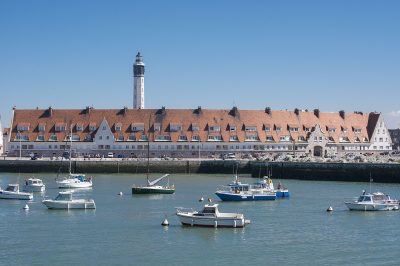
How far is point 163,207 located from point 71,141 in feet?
163

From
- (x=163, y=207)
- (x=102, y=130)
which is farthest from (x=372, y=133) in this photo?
(x=163, y=207)

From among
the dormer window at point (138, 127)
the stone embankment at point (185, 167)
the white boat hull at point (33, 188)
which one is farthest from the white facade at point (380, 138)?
the white boat hull at point (33, 188)

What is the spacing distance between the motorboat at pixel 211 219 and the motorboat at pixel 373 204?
11.0 meters

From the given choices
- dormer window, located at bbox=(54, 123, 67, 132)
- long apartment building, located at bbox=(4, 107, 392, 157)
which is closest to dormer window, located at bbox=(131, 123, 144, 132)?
long apartment building, located at bbox=(4, 107, 392, 157)

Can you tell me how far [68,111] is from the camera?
354ft

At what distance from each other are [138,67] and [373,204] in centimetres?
8750

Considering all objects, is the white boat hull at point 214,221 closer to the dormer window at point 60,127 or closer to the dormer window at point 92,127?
the dormer window at point 92,127

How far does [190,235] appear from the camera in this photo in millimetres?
41344

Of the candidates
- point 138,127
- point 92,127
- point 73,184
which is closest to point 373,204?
point 73,184

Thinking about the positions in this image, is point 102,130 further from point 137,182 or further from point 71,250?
point 71,250

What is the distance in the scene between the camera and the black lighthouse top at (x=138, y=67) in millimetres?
134250

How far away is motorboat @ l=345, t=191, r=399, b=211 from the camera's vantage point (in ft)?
170

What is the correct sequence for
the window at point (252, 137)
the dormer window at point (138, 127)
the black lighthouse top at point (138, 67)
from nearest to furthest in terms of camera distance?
the dormer window at point (138, 127) → the window at point (252, 137) → the black lighthouse top at point (138, 67)

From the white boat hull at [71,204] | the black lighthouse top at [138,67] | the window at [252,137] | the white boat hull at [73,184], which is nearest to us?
the white boat hull at [71,204]
